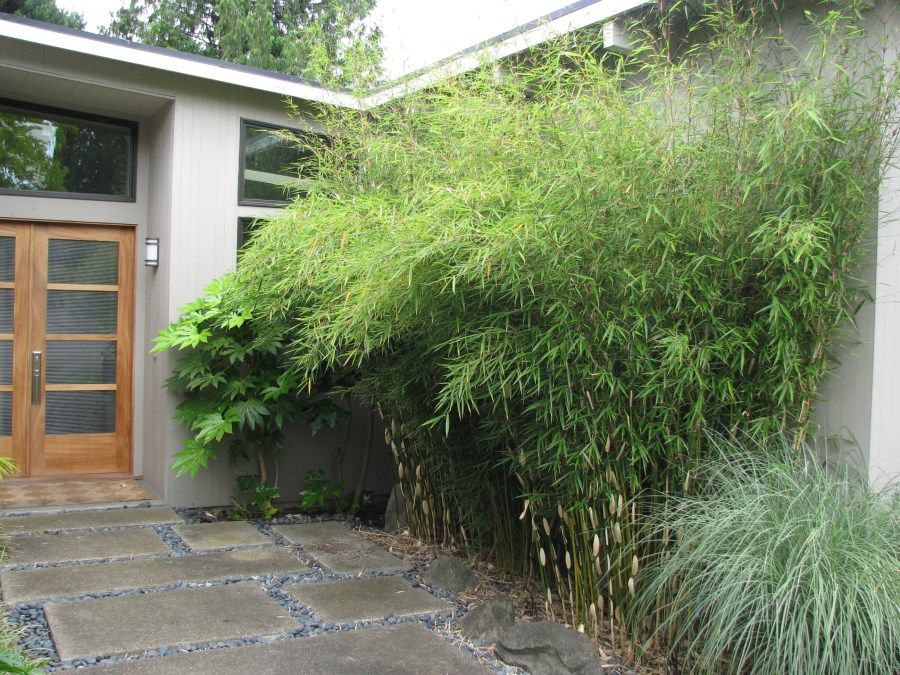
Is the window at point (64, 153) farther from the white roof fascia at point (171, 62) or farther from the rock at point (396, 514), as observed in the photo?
the rock at point (396, 514)

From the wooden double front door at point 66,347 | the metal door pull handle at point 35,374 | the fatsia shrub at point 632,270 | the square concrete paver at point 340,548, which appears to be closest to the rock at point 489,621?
the fatsia shrub at point 632,270

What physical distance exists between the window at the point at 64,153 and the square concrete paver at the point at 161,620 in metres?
3.23

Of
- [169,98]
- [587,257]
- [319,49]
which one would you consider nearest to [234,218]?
[169,98]

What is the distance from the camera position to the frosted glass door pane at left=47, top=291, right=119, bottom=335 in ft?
18.1

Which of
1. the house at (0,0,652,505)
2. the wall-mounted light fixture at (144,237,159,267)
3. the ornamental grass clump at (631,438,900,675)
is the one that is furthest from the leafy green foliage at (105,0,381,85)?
the ornamental grass clump at (631,438,900,675)

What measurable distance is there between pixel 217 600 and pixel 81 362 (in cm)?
286

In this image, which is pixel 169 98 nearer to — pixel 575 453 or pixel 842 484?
pixel 575 453

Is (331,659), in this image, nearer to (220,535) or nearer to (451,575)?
(451,575)

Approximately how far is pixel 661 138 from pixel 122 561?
10.5ft

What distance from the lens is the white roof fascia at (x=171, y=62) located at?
4.55m

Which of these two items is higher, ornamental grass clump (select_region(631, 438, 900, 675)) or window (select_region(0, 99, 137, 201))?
window (select_region(0, 99, 137, 201))

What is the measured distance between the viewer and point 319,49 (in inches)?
183

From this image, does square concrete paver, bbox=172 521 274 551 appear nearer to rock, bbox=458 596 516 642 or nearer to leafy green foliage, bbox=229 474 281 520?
leafy green foliage, bbox=229 474 281 520

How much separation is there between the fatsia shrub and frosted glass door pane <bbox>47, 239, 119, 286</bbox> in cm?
315
